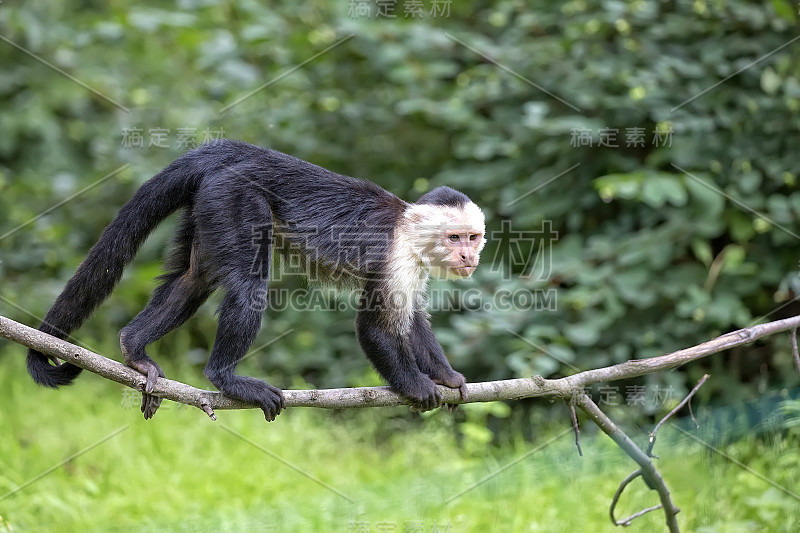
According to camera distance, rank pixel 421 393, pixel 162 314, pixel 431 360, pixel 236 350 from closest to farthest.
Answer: pixel 236 350, pixel 421 393, pixel 162 314, pixel 431 360

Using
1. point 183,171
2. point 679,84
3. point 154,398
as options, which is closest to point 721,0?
point 679,84

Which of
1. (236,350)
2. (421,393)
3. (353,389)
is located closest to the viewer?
(353,389)

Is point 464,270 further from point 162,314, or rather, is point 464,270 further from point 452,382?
point 162,314

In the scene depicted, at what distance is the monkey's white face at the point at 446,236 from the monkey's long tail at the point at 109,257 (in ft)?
3.45

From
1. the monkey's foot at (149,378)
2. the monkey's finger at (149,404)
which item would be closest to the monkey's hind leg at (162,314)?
the monkey's foot at (149,378)

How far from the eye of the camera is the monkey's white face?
3871 mm

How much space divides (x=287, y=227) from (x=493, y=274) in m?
2.26

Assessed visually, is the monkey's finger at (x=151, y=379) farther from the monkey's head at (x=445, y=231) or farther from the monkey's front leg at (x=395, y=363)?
the monkey's head at (x=445, y=231)

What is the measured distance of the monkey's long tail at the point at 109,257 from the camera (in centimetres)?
352

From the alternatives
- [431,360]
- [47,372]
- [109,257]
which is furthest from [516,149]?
[47,372]

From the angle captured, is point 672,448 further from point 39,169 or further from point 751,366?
point 39,169

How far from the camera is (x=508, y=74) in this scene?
6219 mm

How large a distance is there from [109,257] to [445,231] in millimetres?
1564

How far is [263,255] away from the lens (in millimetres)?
3633
